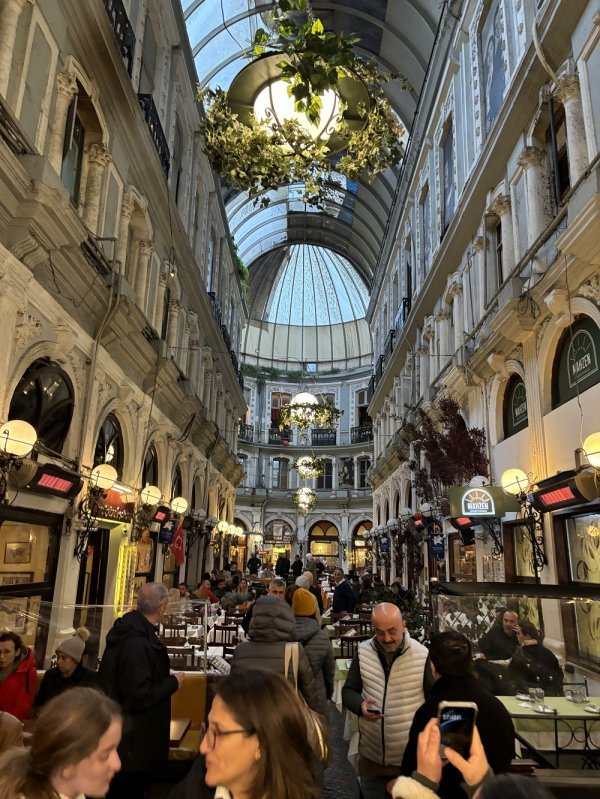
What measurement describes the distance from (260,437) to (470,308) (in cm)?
3007

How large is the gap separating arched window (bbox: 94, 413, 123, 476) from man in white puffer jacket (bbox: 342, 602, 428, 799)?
7.69 meters

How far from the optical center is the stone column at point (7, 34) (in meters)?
6.94

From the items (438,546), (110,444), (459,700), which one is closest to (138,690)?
(459,700)

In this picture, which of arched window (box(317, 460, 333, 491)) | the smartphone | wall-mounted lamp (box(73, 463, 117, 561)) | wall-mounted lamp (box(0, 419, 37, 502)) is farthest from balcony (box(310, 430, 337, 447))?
the smartphone

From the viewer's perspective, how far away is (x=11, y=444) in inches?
244

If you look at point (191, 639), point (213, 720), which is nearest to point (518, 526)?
point (191, 639)

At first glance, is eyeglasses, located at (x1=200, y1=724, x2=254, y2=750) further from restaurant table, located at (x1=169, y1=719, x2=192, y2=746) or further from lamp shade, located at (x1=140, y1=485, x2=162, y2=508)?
lamp shade, located at (x1=140, y1=485, x2=162, y2=508)

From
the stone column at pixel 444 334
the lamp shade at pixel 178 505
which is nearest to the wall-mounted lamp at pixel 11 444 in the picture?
the lamp shade at pixel 178 505

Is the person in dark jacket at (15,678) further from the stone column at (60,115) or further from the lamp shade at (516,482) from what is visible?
the lamp shade at (516,482)

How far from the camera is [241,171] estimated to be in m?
4.82

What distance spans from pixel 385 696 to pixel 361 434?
38097 mm

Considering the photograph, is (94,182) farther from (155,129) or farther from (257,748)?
(257,748)

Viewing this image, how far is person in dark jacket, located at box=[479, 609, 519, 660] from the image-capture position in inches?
A: 200

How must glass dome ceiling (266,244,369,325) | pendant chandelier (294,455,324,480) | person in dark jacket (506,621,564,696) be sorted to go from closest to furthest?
person in dark jacket (506,621,564,696) < pendant chandelier (294,455,324,480) < glass dome ceiling (266,244,369,325)
